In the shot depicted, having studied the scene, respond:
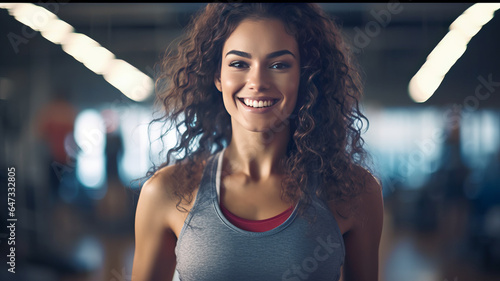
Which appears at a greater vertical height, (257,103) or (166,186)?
(257,103)

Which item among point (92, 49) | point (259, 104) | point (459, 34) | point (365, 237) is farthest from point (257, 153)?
point (459, 34)

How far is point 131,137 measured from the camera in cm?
119

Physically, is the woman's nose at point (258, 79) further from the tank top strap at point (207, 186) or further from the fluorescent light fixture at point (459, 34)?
the fluorescent light fixture at point (459, 34)

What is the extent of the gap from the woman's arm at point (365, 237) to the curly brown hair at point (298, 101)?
0.13ft

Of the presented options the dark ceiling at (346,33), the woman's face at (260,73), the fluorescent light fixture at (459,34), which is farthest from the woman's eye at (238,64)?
the fluorescent light fixture at (459,34)

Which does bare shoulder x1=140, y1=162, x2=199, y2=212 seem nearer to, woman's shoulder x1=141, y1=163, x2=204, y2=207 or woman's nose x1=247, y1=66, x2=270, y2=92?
woman's shoulder x1=141, y1=163, x2=204, y2=207

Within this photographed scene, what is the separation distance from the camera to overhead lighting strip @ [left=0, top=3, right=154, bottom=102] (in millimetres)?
1270

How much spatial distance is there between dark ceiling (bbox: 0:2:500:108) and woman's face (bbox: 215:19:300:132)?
0.27 meters

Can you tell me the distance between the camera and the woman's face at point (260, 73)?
2.63 ft

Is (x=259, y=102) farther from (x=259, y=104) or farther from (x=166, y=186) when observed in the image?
(x=166, y=186)

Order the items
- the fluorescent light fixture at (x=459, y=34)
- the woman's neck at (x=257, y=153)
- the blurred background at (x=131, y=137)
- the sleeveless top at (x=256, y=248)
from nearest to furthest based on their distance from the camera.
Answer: the sleeveless top at (x=256, y=248), the woman's neck at (x=257, y=153), the blurred background at (x=131, y=137), the fluorescent light fixture at (x=459, y=34)

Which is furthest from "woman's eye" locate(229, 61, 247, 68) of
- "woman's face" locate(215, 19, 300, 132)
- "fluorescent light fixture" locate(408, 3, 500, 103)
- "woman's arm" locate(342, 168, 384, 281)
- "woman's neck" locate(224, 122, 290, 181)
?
"fluorescent light fixture" locate(408, 3, 500, 103)

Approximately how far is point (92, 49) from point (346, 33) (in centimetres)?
121

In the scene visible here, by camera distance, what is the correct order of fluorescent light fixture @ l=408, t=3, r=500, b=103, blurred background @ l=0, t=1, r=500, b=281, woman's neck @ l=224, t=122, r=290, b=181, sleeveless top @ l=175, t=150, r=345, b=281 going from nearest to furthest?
1. sleeveless top @ l=175, t=150, r=345, b=281
2. woman's neck @ l=224, t=122, r=290, b=181
3. blurred background @ l=0, t=1, r=500, b=281
4. fluorescent light fixture @ l=408, t=3, r=500, b=103
